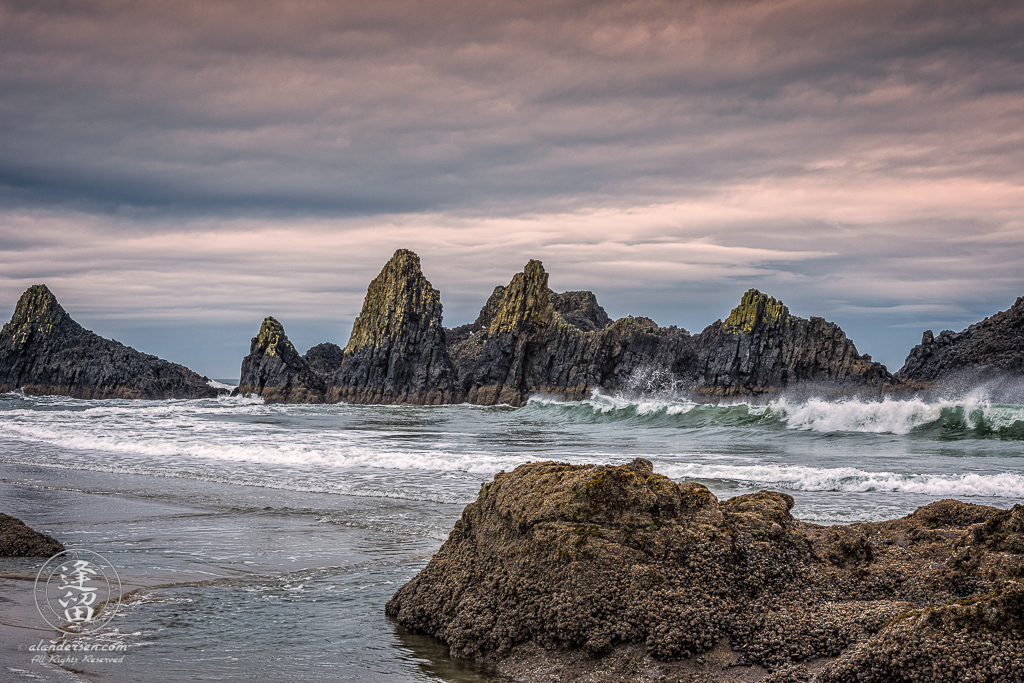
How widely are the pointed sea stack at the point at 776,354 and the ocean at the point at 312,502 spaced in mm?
38323

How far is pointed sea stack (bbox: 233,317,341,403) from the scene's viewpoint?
7406 cm

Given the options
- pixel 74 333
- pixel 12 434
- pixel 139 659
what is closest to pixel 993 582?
pixel 139 659

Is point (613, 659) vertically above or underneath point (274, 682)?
above

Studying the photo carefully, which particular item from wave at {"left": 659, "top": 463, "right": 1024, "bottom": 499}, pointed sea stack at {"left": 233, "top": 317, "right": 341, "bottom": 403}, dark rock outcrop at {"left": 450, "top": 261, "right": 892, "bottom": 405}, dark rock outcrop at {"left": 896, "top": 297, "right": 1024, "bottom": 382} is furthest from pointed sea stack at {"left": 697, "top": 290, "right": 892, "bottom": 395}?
wave at {"left": 659, "top": 463, "right": 1024, "bottom": 499}

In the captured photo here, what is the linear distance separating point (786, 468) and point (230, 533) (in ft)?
28.3

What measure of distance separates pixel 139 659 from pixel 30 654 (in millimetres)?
592

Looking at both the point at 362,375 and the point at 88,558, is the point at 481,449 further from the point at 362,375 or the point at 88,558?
the point at 362,375

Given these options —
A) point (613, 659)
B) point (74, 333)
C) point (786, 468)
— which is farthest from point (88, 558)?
point (74, 333)

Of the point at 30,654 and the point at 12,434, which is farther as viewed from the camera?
the point at 12,434

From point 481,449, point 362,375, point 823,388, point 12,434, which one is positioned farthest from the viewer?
point 362,375

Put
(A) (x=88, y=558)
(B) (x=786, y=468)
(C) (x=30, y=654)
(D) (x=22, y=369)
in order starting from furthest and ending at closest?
1. (D) (x=22, y=369)
2. (B) (x=786, y=468)
3. (A) (x=88, y=558)
4. (C) (x=30, y=654)

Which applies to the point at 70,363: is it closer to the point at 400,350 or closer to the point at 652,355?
the point at 400,350

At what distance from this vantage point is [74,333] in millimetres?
84562

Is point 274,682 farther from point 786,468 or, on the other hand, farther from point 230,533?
point 786,468
